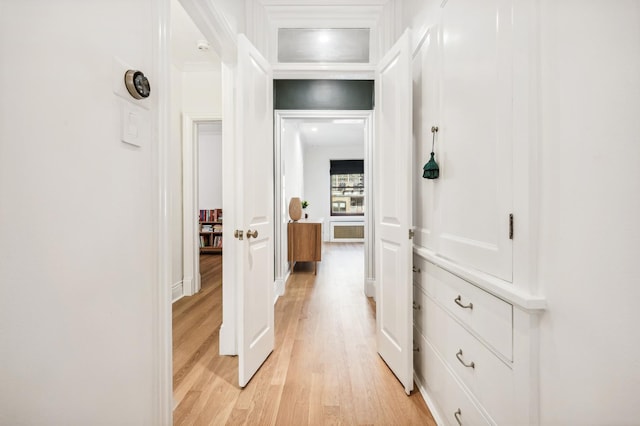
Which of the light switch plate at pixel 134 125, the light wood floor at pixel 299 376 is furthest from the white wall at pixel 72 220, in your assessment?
the light wood floor at pixel 299 376

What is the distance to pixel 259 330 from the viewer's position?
6.57ft

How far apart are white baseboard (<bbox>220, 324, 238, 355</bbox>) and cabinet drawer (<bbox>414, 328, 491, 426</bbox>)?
1.29 m

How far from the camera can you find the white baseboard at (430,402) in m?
1.49

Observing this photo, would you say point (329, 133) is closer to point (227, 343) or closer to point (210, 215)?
point (210, 215)

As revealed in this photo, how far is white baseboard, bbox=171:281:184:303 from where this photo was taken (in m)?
3.35

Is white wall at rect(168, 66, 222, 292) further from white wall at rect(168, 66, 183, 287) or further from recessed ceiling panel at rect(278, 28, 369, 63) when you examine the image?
recessed ceiling panel at rect(278, 28, 369, 63)

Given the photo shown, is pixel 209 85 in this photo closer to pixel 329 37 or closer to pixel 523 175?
pixel 329 37

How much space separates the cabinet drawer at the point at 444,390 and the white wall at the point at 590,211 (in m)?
0.42

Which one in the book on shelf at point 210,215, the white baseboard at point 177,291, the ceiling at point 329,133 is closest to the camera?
the white baseboard at point 177,291

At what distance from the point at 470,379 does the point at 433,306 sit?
0.45 metres

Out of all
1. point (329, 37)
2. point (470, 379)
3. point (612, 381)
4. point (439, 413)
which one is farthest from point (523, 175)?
point (329, 37)

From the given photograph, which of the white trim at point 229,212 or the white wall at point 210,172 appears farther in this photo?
the white wall at point 210,172

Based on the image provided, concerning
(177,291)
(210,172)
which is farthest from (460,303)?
(210,172)

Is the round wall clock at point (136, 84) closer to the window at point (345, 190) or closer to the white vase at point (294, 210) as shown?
the white vase at point (294, 210)
